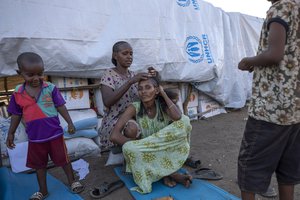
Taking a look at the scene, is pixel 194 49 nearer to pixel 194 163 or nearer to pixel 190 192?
pixel 194 163

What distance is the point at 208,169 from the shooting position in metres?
Answer: 2.76

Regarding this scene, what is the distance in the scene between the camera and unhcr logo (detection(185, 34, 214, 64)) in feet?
14.9

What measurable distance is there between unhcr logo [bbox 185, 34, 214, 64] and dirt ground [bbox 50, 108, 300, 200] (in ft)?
3.70

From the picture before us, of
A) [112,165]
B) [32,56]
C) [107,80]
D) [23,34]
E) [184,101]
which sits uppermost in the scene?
[23,34]

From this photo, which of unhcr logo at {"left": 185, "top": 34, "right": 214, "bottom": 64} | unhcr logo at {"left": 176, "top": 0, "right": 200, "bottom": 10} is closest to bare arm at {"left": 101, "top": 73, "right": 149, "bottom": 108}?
unhcr logo at {"left": 185, "top": 34, "right": 214, "bottom": 64}

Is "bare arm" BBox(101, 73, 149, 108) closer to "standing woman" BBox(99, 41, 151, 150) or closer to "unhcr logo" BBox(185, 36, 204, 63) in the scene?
"standing woman" BBox(99, 41, 151, 150)

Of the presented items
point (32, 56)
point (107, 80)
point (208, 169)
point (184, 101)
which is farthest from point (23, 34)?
point (184, 101)

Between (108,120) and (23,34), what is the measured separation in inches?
48.4

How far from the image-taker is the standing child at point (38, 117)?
7.38 feet

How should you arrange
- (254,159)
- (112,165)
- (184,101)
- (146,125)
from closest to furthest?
(254,159)
(146,125)
(112,165)
(184,101)

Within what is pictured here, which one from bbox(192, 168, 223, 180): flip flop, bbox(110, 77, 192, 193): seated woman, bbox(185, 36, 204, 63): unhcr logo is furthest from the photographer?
bbox(185, 36, 204, 63): unhcr logo

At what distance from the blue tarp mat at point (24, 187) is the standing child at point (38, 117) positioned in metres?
0.14

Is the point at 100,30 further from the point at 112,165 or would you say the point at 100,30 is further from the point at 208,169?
the point at 208,169

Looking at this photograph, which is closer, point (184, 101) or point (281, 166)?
point (281, 166)
